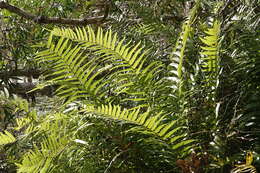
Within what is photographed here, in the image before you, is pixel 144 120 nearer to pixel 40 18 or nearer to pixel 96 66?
pixel 96 66

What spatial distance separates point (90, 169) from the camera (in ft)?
3.15

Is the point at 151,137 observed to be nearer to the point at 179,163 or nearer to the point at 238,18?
the point at 179,163

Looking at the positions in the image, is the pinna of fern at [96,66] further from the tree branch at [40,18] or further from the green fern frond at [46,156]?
the tree branch at [40,18]

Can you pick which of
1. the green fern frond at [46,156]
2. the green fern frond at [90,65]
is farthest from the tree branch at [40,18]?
the green fern frond at [46,156]

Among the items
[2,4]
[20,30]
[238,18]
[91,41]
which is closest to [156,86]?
[91,41]

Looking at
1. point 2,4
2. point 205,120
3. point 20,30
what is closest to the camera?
point 205,120

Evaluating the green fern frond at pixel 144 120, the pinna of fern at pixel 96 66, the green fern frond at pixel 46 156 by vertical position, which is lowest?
the green fern frond at pixel 46 156

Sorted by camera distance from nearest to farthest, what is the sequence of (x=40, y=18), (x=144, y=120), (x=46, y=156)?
(x=144, y=120), (x=46, y=156), (x=40, y=18)

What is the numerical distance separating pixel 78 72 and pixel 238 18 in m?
0.64

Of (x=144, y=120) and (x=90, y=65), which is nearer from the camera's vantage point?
(x=144, y=120)

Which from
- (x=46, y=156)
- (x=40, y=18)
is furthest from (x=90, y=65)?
(x=40, y=18)

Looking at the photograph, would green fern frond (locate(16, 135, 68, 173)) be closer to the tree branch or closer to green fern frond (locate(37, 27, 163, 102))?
green fern frond (locate(37, 27, 163, 102))

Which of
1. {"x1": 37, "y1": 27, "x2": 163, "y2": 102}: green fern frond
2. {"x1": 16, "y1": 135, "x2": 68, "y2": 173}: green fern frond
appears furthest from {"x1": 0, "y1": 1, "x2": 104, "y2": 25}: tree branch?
{"x1": 16, "y1": 135, "x2": 68, "y2": 173}: green fern frond

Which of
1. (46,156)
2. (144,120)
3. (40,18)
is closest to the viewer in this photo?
(144,120)
